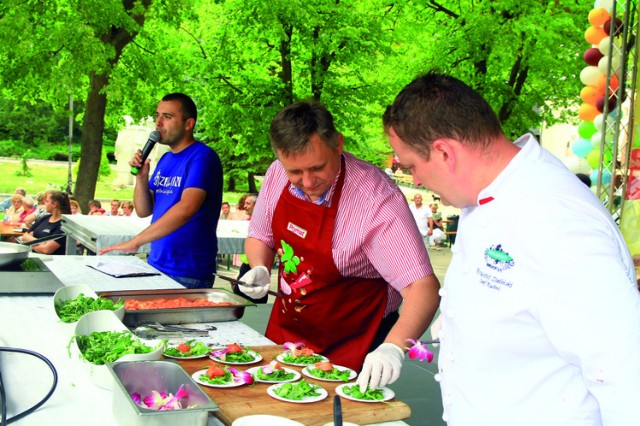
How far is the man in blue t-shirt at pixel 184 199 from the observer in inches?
124

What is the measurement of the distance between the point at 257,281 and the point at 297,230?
0.90ft

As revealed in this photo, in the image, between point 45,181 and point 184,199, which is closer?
point 184,199

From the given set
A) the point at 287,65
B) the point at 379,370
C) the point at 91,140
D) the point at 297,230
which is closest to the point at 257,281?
the point at 297,230

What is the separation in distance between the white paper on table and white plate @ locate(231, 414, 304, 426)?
1.72 m

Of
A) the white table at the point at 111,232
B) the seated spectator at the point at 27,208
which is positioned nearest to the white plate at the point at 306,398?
the white table at the point at 111,232

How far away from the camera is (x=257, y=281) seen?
2492mm

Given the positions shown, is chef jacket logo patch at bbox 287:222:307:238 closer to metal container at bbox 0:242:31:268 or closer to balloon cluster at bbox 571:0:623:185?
metal container at bbox 0:242:31:268

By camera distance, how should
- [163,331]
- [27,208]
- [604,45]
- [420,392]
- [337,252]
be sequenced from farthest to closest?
[27,208] < [604,45] < [420,392] < [337,252] < [163,331]

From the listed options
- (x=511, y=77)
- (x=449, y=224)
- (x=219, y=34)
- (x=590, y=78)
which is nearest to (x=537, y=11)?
(x=511, y=77)

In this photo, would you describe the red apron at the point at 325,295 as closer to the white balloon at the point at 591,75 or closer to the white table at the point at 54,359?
the white table at the point at 54,359

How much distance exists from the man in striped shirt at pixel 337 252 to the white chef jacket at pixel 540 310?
2.11ft

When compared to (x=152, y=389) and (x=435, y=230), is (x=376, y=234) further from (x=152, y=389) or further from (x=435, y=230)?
(x=435, y=230)

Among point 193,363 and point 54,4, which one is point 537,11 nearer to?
point 54,4

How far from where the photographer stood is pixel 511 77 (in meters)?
12.0
